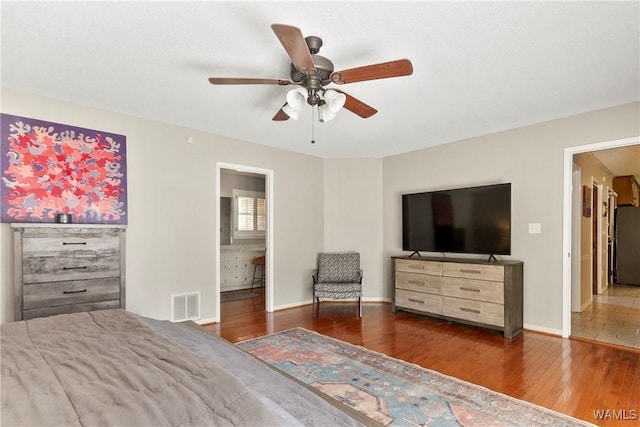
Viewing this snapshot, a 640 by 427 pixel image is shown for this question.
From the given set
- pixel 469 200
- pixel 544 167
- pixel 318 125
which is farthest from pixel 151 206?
pixel 544 167

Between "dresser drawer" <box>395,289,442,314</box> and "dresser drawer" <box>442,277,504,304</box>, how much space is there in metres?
0.18

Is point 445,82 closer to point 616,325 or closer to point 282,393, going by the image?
point 282,393

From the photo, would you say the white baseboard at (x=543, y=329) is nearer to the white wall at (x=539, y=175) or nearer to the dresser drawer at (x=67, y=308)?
the white wall at (x=539, y=175)

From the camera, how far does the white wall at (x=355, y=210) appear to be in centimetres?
566

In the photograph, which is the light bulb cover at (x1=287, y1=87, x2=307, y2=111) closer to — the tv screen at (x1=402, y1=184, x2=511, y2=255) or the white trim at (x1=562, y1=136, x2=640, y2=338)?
the tv screen at (x1=402, y1=184, x2=511, y2=255)

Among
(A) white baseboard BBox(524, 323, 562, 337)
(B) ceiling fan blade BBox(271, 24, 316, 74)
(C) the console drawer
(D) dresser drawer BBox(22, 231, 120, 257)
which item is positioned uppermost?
(B) ceiling fan blade BBox(271, 24, 316, 74)

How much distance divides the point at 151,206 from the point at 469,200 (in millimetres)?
3946

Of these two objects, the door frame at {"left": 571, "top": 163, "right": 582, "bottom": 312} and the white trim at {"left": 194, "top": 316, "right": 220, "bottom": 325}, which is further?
the door frame at {"left": 571, "top": 163, "right": 582, "bottom": 312}

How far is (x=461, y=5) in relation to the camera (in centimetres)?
187

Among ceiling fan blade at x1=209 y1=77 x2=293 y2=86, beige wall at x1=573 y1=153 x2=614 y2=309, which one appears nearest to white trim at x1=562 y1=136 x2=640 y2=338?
beige wall at x1=573 y1=153 x2=614 y2=309

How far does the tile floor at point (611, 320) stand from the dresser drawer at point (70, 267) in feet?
16.4

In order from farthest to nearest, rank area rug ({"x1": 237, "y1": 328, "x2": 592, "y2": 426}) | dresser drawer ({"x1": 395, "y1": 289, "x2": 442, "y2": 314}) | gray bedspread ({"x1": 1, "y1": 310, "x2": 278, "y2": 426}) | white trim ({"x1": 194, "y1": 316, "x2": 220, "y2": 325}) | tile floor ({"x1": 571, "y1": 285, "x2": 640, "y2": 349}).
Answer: dresser drawer ({"x1": 395, "y1": 289, "x2": 442, "y2": 314}) → white trim ({"x1": 194, "y1": 316, "x2": 220, "y2": 325}) → tile floor ({"x1": 571, "y1": 285, "x2": 640, "y2": 349}) → area rug ({"x1": 237, "y1": 328, "x2": 592, "y2": 426}) → gray bedspread ({"x1": 1, "y1": 310, "x2": 278, "y2": 426})

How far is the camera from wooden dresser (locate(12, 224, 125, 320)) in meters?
2.76

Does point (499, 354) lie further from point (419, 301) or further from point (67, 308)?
point (67, 308)
